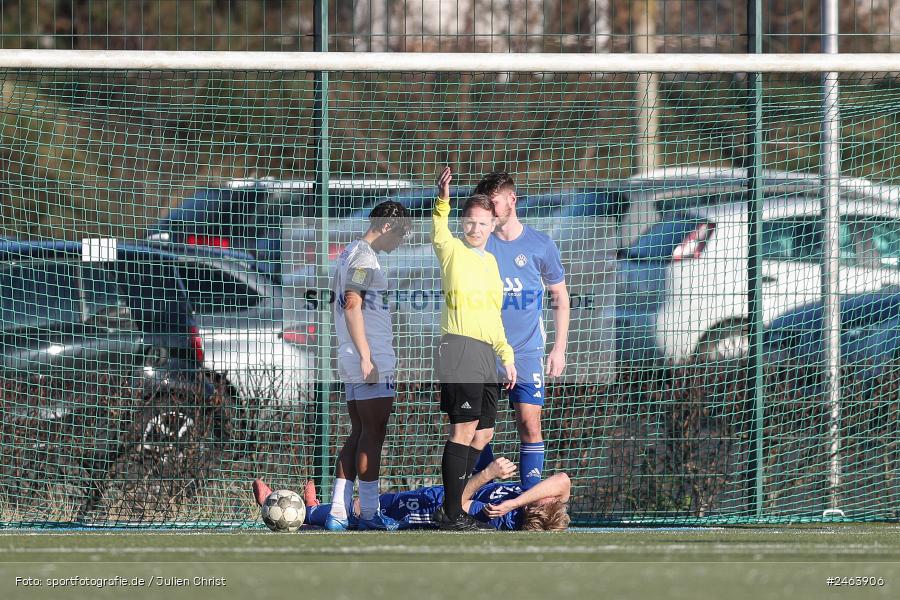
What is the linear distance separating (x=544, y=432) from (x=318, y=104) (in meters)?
2.25

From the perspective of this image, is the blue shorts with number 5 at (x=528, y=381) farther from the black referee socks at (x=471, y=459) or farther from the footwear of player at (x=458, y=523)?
the footwear of player at (x=458, y=523)

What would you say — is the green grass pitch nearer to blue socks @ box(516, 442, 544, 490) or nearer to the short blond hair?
the short blond hair

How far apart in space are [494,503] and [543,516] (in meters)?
0.25

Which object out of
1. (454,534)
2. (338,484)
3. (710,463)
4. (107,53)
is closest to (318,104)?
(107,53)

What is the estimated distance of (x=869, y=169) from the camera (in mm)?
7254

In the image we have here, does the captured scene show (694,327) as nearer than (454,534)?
No

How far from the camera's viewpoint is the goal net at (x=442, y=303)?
673cm

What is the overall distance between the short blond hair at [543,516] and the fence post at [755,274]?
1533 mm

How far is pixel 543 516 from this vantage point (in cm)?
579

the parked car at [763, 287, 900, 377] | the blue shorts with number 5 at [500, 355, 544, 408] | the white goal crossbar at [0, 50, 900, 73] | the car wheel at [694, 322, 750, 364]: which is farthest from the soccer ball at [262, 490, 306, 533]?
the parked car at [763, 287, 900, 377]

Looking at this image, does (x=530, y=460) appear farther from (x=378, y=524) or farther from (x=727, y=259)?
(x=727, y=259)

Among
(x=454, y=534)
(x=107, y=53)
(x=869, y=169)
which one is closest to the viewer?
(x=454, y=534)

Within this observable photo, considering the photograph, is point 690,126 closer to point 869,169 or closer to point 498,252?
point 869,169

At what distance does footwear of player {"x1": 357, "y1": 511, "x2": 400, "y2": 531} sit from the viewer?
602 cm
